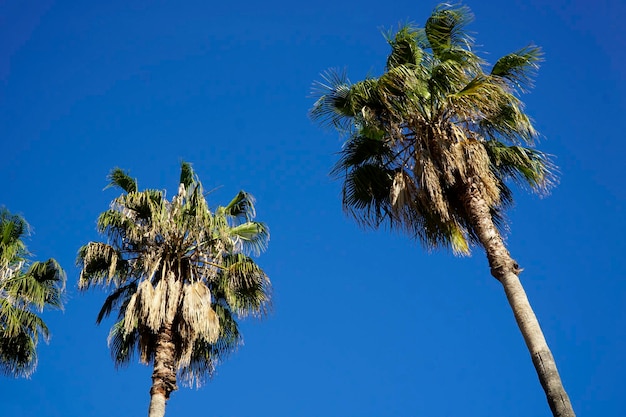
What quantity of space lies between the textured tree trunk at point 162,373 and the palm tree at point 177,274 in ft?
0.93

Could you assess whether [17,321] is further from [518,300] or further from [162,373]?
[518,300]

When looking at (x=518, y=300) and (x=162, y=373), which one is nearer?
(x=518, y=300)

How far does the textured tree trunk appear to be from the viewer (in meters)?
16.3

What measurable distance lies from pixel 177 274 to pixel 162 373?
101 inches

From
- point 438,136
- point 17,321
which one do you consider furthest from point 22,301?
point 438,136

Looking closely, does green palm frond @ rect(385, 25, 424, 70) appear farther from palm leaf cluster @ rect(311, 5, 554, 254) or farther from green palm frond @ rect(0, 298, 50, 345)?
green palm frond @ rect(0, 298, 50, 345)

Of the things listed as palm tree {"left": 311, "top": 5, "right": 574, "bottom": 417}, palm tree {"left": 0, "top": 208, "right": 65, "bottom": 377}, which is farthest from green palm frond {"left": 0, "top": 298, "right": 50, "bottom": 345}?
palm tree {"left": 311, "top": 5, "right": 574, "bottom": 417}

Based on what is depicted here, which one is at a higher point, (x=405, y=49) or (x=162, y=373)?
(x=405, y=49)

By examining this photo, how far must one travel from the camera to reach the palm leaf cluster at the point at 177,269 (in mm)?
17891

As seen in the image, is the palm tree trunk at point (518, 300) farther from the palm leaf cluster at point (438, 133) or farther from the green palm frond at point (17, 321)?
the green palm frond at point (17, 321)

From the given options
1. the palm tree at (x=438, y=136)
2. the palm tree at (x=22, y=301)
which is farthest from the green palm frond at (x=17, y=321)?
the palm tree at (x=438, y=136)

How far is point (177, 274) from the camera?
60.6 feet

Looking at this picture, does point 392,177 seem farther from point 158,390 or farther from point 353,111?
point 158,390

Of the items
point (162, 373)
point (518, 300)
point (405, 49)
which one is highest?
point (405, 49)
